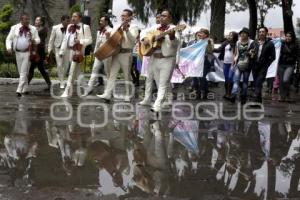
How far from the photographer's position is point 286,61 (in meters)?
13.8

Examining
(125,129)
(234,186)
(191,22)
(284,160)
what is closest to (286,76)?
(125,129)

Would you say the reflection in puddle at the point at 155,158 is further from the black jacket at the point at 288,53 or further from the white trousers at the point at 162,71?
the black jacket at the point at 288,53

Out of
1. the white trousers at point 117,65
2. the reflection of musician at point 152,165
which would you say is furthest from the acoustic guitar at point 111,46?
the reflection of musician at point 152,165

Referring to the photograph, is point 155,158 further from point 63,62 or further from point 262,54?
point 63,62

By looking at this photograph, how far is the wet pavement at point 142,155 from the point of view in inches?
197

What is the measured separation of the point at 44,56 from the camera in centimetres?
1423

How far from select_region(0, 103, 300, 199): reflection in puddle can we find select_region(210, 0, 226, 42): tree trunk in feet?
56.2

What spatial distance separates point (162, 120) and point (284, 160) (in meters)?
2.98

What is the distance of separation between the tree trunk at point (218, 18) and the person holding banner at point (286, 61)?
11.6 meters

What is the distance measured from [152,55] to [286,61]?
4857 millimetres

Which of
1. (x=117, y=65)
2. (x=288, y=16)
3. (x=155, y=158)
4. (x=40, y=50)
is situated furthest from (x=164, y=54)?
(x=288, y=16)

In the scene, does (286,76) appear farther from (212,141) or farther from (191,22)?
(191,22)

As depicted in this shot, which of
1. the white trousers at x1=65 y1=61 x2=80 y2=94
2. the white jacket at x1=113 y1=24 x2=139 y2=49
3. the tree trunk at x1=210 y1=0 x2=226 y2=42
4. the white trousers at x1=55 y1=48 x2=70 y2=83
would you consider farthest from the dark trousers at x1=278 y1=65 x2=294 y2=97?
the tree trunk at x1=210 y1=0 x2=226 y2=42

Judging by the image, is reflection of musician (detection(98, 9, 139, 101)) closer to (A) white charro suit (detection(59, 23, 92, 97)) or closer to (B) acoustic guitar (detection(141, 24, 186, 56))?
(B) acoustic guitar (detection(141, 24, 186, 56))
